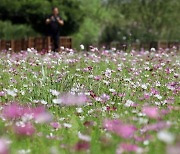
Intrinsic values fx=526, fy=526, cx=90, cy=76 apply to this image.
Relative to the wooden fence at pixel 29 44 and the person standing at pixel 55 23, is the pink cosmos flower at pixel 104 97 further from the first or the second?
the wooden fence at pixel 29 44

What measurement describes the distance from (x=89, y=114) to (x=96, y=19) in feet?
120

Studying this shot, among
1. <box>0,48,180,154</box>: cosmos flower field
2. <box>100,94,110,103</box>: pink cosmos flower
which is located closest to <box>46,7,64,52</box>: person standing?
<box>0,48,180,154</box>: cosmos flower field

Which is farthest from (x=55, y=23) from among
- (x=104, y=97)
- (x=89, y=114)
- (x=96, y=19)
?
(x=96, y=19)

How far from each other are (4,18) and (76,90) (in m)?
23.2

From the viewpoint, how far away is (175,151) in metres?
2.44

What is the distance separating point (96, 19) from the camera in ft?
136

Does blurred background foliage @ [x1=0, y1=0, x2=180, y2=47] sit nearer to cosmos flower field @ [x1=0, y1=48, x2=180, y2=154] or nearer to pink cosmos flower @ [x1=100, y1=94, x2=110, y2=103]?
cosmos flower field @ [x1=0, y1=48, x2=180, y2=154]

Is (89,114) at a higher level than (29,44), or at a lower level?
higher

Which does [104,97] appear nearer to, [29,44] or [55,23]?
[55,23]

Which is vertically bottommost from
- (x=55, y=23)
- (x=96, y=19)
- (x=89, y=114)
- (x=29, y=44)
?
(x=96, y=19)

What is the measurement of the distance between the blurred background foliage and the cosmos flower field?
1479cm

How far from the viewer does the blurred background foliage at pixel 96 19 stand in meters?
27.5

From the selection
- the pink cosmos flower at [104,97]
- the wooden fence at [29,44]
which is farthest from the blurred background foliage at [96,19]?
the pink cosmos flower at [104,97]

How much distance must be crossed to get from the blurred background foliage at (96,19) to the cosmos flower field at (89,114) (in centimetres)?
1479
